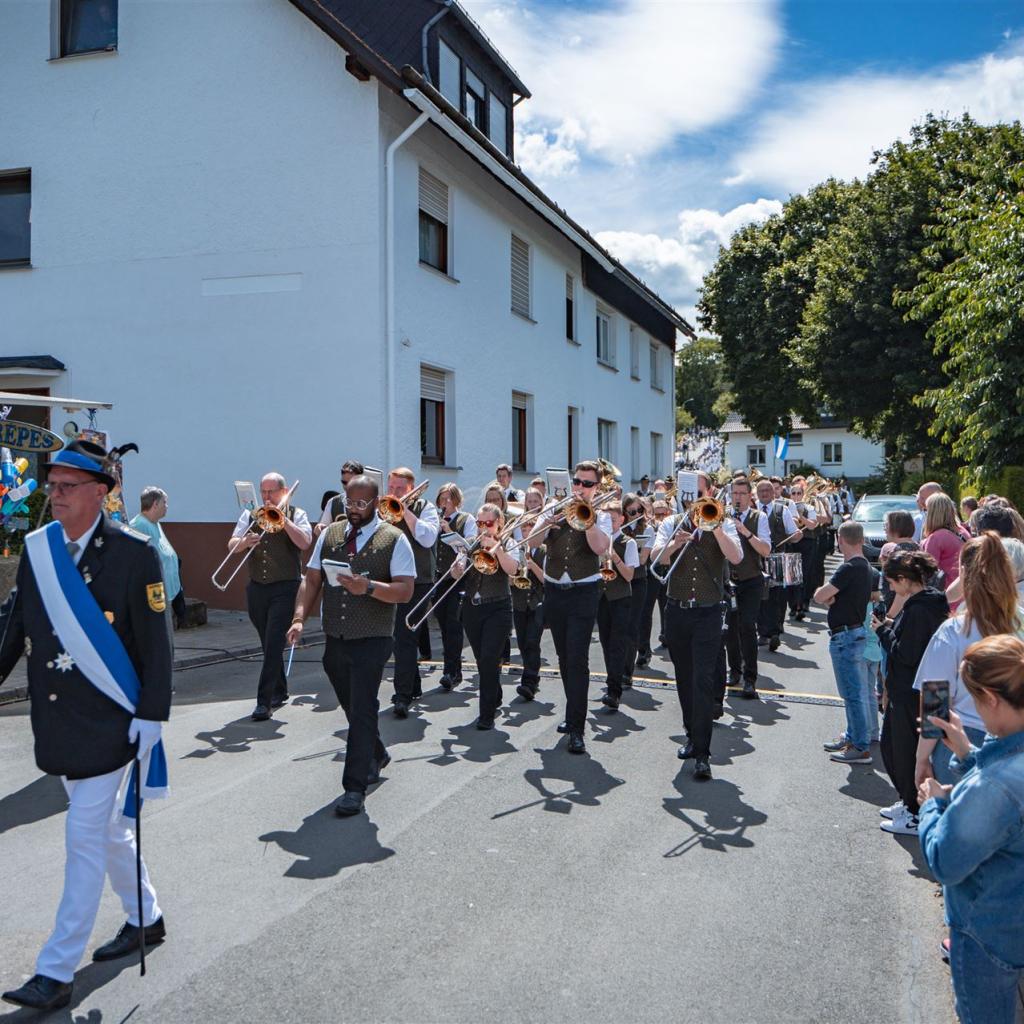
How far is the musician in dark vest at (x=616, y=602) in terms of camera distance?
8320mm

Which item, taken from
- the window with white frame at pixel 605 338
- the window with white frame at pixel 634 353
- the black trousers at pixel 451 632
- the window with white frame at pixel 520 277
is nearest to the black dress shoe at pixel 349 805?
the black trousers at pixel 451 632

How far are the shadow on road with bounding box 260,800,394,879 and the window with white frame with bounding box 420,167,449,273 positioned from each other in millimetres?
11362

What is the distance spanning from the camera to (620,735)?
7453 millimetres

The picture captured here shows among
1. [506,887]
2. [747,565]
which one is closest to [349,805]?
[506,887]

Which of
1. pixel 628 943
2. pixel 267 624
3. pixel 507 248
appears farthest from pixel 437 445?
pixel 628 943

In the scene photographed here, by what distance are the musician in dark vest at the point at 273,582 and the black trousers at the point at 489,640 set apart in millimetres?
1492

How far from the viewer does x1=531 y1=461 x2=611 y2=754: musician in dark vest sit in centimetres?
703

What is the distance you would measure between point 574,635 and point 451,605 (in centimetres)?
264

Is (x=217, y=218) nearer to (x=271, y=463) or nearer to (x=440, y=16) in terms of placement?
(x=271, y=463)

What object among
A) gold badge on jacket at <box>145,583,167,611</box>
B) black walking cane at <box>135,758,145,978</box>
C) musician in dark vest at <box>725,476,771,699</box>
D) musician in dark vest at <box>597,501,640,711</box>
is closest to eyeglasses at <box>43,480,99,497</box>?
gold badge on jacket at <box>145,583,167,611</box>

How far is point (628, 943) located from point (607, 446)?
21.9 meters

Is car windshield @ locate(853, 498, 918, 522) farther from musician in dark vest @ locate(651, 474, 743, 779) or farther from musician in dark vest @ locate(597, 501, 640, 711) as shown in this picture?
musician in dark vest @ locate(651, 474, 743, 779)

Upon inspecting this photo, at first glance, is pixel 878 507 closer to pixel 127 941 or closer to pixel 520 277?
pixel 520 277

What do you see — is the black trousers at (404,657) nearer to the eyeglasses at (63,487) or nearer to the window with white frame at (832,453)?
the eyeglasses at (63,487)
